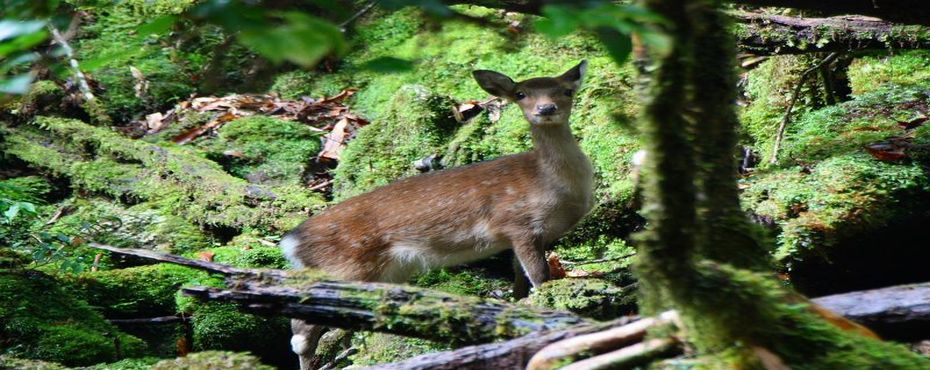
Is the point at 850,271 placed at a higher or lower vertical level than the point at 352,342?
higher

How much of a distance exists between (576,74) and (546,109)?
1.42ft

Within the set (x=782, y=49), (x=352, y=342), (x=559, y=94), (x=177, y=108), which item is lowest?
(x=177, y=108)

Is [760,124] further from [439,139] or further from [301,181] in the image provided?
[301,181]

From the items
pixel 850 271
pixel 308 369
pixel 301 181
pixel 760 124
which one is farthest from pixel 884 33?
pixel 301 181

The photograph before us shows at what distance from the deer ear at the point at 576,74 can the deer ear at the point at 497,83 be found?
0.35m

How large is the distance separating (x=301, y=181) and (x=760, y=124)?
13.2 feet

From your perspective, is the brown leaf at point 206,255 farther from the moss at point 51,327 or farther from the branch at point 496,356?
the branch at point 496,356

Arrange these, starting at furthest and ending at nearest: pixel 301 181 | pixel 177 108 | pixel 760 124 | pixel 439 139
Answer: pixel 177 108 < pixel 301 181 < pixel 439 139 < pixel 760 124

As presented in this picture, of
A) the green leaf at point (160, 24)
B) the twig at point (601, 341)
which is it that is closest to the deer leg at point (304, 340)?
the twig at point (601, 341)

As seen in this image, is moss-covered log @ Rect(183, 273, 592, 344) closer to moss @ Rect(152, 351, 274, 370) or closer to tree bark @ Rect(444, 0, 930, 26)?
moss @ Rect(152, 351, 274, 370)

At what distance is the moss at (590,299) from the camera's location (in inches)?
204

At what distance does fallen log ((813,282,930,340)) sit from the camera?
3.08 metres

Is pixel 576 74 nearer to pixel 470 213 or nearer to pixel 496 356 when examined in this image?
pixel 470 213

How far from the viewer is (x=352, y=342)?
614 centimetres
